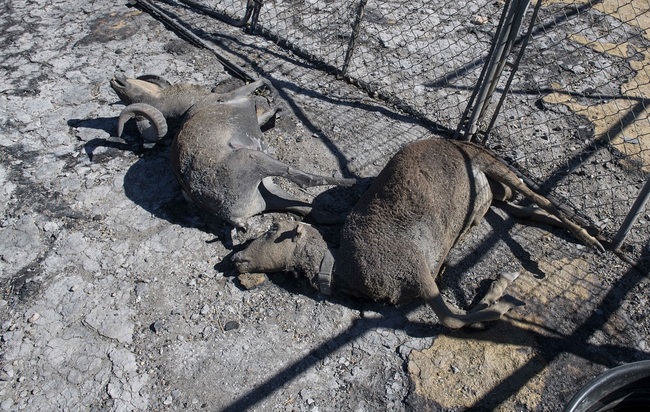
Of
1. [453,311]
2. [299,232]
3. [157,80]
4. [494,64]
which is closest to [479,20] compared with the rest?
[494,64]

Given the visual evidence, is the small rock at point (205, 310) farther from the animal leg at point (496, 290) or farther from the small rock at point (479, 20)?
the small rock at point (479, 20)

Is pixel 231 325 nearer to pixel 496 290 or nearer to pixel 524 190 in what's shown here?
pixel 496 290

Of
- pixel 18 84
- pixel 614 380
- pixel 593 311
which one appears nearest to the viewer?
pixel 614 380

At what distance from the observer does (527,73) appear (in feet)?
17.4

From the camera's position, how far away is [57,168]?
4.73 meters

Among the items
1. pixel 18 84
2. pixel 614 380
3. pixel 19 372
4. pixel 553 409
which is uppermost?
pixel 614 380

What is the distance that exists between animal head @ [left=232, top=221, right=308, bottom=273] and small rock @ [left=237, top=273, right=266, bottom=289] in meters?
0.05

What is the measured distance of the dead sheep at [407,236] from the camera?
3463 mm

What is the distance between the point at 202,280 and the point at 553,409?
242 centimetres

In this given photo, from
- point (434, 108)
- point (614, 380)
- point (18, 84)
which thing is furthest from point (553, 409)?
→ point (18, 84)

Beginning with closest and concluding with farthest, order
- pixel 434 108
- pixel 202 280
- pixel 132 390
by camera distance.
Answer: pixel 132 390, pixel 202 280, pixel 434 108

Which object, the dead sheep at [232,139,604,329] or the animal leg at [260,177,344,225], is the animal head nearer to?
the dead sheep at [232,139,604,329]

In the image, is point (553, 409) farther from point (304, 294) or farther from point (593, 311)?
point (304, 294)

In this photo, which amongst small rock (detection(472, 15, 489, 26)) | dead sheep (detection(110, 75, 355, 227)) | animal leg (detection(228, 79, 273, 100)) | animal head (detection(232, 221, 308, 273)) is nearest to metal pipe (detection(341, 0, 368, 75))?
animal leg (detection(228, 79, 273, 100))
